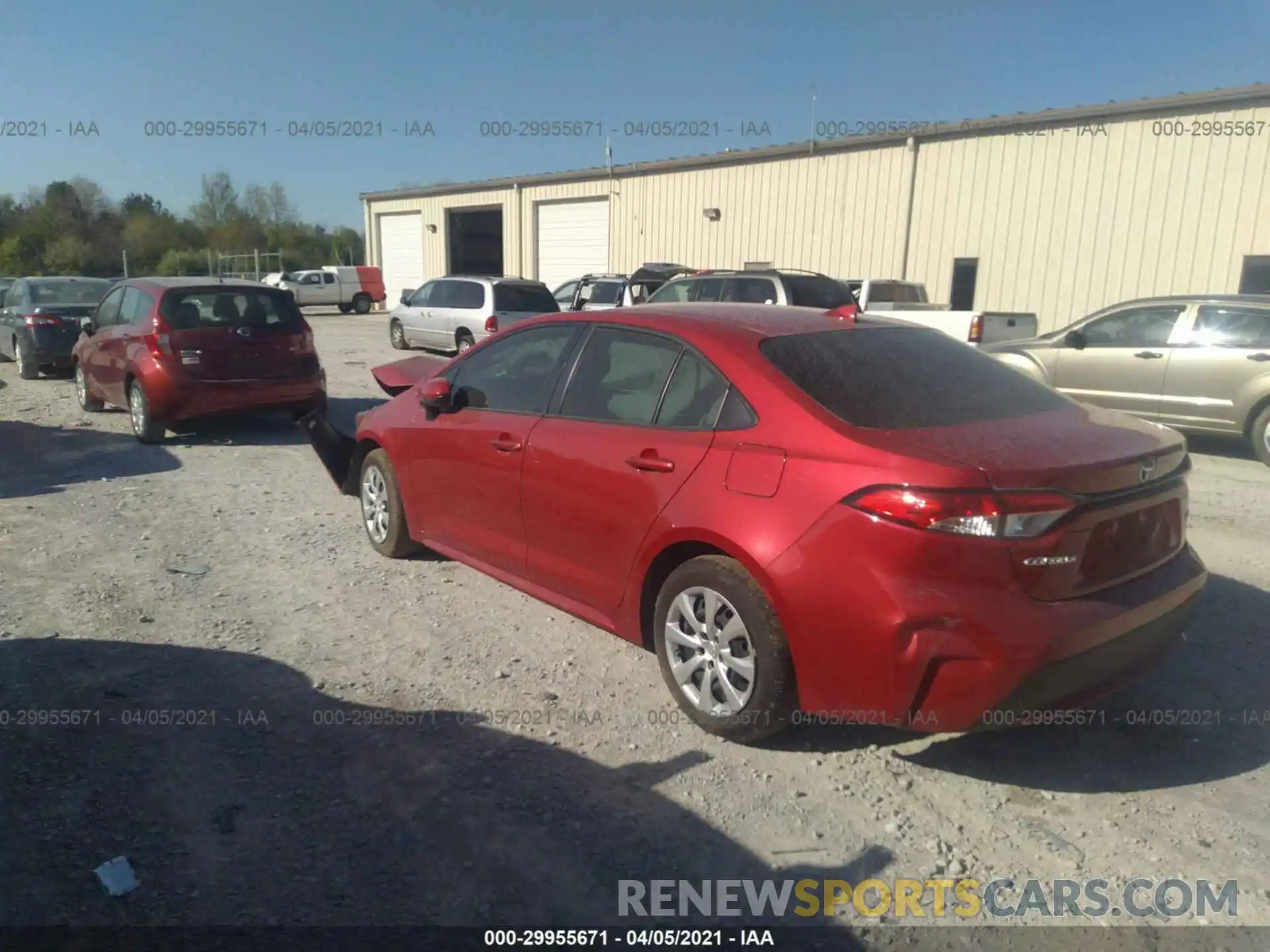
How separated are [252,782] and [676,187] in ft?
73.0

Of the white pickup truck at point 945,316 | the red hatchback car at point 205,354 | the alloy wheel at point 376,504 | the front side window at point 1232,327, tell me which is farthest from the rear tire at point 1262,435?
the red hatchback car at point 205,354

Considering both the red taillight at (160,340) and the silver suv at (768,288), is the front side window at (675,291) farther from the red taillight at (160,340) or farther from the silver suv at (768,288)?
the red taillight at (160,340)

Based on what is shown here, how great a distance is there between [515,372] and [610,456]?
1061 mm

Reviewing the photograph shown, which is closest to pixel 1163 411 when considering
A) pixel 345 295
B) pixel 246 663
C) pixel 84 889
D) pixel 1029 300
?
pixel 1029 300

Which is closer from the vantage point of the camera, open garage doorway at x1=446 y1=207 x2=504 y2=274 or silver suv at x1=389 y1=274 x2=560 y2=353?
silver suv at x1=389 y1=274 x2=560 y2=353

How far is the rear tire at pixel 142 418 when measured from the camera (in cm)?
882

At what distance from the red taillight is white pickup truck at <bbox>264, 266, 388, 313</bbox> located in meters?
26.1

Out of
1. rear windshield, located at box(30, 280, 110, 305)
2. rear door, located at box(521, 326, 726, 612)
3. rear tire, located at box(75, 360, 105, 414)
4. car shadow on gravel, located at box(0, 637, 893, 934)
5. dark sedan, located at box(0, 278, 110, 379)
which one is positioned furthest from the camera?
rear windshield, located at box(30, 280, 110, 305)

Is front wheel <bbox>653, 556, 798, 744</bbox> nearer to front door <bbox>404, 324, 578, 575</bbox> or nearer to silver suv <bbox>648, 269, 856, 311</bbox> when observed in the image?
front door <bbox>404, 324, 578, 575</bbox>

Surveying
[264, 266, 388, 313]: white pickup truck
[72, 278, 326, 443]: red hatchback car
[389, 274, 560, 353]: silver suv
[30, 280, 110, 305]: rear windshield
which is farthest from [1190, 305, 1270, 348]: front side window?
[264, 266, 388, 313]: white pickup truck

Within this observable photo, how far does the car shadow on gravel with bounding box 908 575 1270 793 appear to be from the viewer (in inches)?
131

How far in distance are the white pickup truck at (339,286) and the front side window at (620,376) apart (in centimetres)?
3186

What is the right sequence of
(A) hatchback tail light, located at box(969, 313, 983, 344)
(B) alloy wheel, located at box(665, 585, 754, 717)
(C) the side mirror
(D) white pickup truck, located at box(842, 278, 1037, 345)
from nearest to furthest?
(B) alloy wheel, located at box(665, 585, 754, 717) → (C) the side mirror → (A) hatchback tail light, located at box(969, 313, 983, 344) → (D) white pickup truck, located at box(842, 278, 1037, 345)

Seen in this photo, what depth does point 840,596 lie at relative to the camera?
301cm
